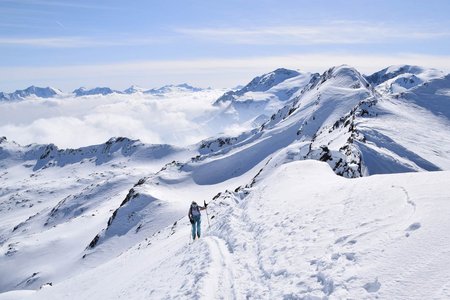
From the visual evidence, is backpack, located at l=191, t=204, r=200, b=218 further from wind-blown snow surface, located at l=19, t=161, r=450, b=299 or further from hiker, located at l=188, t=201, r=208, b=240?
wind-blown snow surface, located at l=19, t=161, r=450, b=299

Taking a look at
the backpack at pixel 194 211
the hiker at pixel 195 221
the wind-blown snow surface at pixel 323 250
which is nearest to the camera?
the wind-blown snow surface at pixel 323 250

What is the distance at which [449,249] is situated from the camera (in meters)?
12.5

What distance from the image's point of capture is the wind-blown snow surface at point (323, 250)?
41.2 feet

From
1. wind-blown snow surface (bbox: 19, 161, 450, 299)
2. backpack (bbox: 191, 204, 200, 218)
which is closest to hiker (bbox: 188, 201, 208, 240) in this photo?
backpack (bbox: 191, 204, 200, 218)

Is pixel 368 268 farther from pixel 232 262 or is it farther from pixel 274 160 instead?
pixel 274 160

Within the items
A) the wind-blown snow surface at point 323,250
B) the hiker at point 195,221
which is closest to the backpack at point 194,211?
the hiker at point 195,221

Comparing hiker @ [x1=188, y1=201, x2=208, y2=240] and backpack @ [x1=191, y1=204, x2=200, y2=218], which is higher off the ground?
backpack @ [x1=191, y1=204, x2=200, y2=218]

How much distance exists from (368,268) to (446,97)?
409ft

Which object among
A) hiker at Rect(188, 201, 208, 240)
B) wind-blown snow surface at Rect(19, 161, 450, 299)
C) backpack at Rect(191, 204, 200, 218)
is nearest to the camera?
wind-blown snow surface at Rect(19, 161, 450, 299)

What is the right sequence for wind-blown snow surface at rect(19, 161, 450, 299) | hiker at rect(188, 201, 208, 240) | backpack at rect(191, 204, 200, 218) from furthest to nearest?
backpack at rect(191, 204, 200, 218) → hiker at rect(188, 201, 208, 240) → wind-blown snow surface at rect(19, 161, 450, 299)

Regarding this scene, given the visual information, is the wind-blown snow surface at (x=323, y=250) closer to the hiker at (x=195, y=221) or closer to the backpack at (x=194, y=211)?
the hiker at (x=195, y=221)

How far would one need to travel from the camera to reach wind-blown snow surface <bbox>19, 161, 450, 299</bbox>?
12547mm

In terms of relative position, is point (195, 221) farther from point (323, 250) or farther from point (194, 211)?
point (323, 250)

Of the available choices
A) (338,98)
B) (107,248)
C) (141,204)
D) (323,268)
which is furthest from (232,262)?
(338,98)
